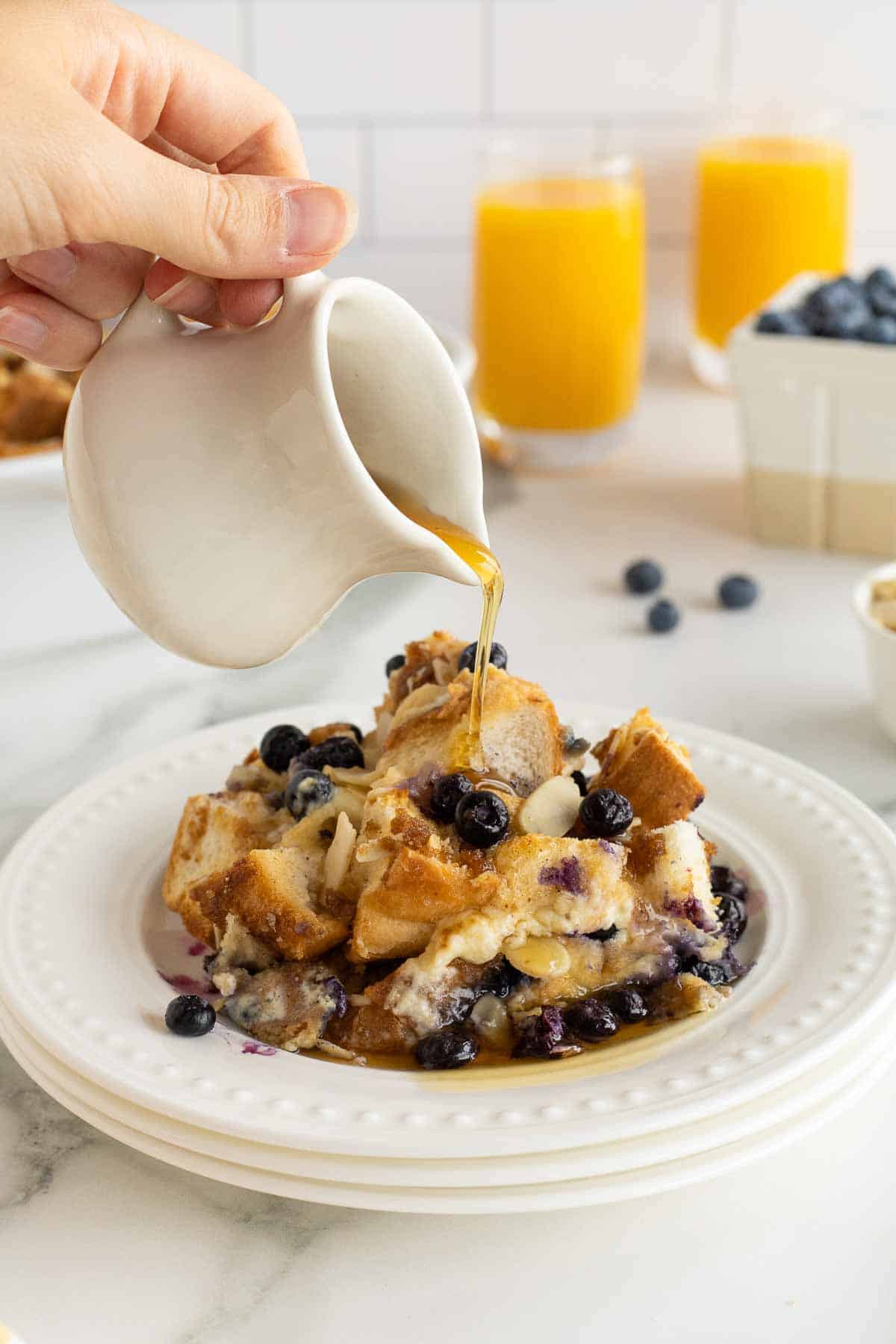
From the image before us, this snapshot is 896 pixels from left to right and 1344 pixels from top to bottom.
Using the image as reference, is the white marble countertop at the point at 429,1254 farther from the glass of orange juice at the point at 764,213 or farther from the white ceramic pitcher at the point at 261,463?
the glass of orange juice at the point at 764,213

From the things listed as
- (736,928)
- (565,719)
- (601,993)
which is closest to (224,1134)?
(601,993)

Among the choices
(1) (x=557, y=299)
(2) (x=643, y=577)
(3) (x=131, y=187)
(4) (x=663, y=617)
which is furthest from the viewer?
(1) (x=557, y=299)

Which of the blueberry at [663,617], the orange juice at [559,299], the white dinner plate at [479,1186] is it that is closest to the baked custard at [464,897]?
the white dinner plate at [479,1186]

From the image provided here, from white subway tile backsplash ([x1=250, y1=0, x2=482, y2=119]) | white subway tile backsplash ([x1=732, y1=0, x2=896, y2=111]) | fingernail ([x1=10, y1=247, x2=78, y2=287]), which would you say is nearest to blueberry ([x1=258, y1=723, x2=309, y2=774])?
fingernail ([x1=10, y1=247, x2=78, y2=287])

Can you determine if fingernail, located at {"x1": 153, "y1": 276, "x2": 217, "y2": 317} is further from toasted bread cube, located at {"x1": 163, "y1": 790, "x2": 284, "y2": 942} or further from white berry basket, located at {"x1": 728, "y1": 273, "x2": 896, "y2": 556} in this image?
white berry basket, located at {"x1": 728, "y1": 273, "x2": 896, "y2": 556}

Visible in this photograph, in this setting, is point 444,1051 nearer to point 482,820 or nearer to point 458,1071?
point 458,1071

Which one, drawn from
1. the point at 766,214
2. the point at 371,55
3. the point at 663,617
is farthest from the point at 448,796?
the point at 371,55
